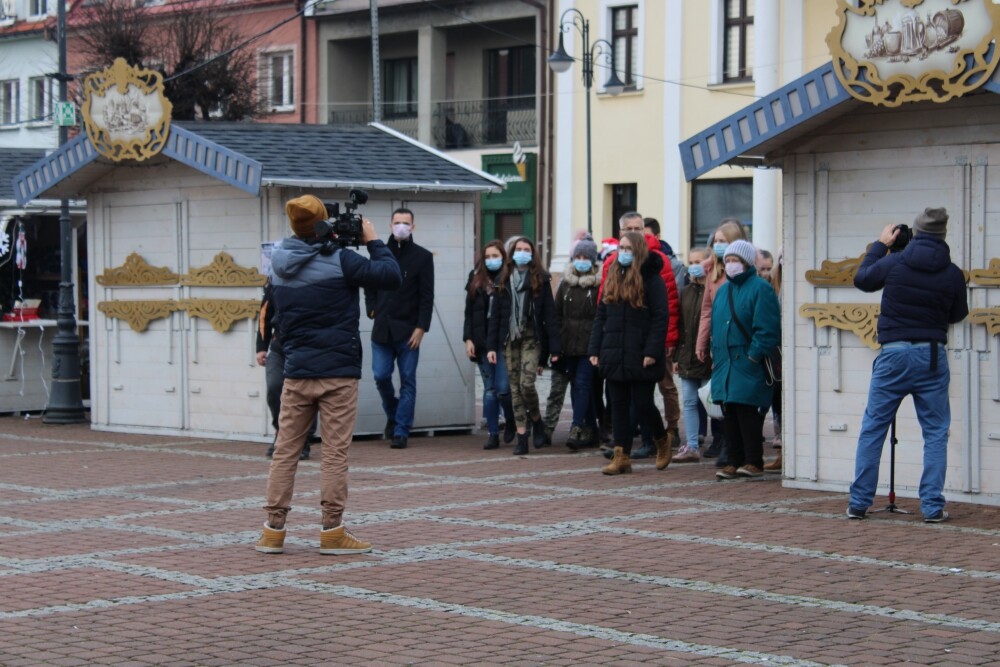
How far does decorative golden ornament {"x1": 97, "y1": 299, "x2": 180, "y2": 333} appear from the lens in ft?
55.3

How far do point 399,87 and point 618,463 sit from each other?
1264 inches

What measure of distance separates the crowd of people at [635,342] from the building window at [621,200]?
22.3 metres

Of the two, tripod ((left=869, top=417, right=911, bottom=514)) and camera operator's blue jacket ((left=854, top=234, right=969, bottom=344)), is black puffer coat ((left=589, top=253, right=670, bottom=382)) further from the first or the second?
camera operator's blue jacket ((left=854, top=234, right=969, bottom=344))

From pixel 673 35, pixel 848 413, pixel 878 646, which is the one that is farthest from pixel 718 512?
pixel 673 35

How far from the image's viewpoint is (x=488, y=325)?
15.0 metres

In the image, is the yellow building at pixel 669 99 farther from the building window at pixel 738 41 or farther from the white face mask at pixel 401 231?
the white face mask at pixel 401 231

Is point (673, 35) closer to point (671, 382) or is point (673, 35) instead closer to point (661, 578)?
point (671, 382)

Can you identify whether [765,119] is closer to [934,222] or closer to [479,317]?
[934,222]

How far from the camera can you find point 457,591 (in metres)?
8.23

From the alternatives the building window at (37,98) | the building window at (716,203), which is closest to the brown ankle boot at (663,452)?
the building window at (716,203)

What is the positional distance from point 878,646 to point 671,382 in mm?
7679

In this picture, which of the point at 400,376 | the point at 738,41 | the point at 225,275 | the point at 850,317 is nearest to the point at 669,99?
the point at 738,41

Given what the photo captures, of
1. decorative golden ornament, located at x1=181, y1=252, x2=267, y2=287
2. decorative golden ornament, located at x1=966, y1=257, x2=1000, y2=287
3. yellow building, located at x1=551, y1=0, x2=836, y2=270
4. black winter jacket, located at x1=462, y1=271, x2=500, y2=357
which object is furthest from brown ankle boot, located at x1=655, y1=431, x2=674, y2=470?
yellow building, located at x1=551, y1=0, x2=836, y2=270

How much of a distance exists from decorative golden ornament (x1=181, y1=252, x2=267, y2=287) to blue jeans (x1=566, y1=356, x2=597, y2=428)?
2.93 meters
